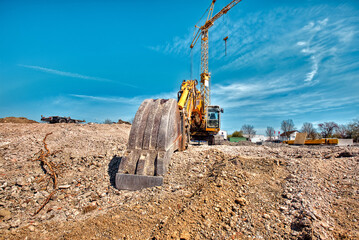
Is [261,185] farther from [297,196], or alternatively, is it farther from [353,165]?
[353,165]

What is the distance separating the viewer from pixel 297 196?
3.04 metres

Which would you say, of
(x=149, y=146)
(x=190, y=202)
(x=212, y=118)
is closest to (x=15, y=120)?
(x=212, y=118)

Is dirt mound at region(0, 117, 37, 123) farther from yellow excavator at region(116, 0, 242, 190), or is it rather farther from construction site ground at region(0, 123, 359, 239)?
yellow excavator at region(116, 0, 242, 190)

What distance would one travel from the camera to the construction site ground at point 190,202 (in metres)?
2.37

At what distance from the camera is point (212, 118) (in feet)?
43.5

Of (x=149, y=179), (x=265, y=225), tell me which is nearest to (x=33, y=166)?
(x=149, y=179)

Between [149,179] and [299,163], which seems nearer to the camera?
[149,179]

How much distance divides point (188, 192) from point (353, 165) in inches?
182

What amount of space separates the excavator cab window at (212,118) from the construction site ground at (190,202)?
327 inches

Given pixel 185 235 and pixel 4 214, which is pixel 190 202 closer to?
pixel 185 235

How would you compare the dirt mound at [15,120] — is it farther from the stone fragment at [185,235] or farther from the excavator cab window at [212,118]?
the stone fragment at [185,235]

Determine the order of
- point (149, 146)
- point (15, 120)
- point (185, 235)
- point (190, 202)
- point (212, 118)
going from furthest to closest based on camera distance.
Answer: point (15, 120) → point (212, 118) → point (149, 146) → point (190, 202) → point (185, 235)

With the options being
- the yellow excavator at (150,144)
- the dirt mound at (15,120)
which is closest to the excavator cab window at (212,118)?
the yellow excavator at (150,144)

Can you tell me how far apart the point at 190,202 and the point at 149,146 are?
170cm
